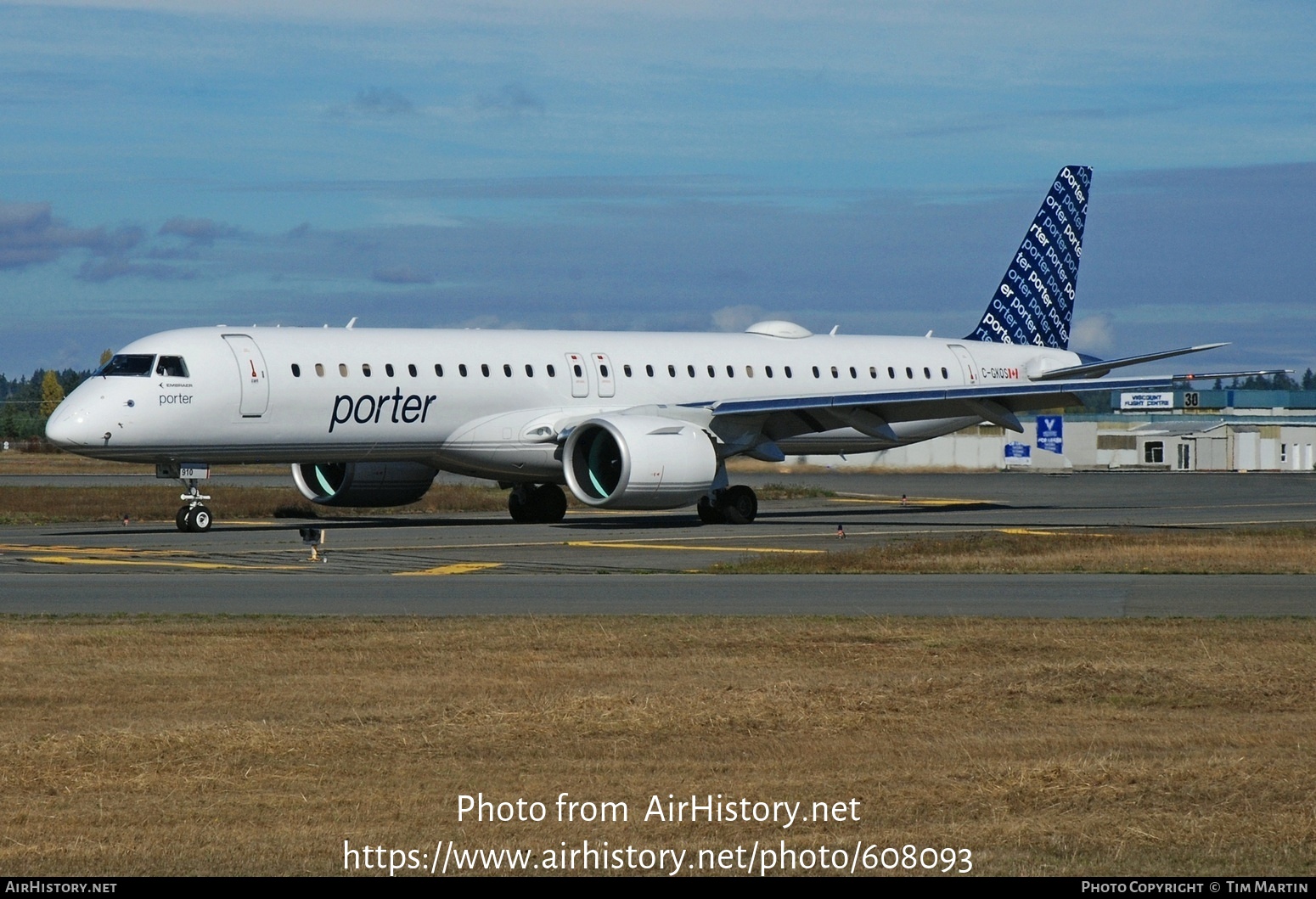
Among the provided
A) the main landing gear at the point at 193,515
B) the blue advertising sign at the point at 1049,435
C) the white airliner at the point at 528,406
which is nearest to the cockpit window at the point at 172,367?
the white airliner at the point at 528,406

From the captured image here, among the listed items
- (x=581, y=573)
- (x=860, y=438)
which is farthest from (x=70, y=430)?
(x=860, y=438)

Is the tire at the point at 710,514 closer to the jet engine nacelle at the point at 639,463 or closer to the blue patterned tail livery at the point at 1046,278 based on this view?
the jet engine nacelle at the point at 639,463

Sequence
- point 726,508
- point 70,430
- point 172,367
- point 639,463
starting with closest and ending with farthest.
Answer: point 70,430
point 172,367
point 639,463
point 726,508

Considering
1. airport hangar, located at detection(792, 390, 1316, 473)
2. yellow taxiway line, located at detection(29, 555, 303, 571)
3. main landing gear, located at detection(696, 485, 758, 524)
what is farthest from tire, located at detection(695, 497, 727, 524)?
airport hangar, located at detection(792, 390, 1316, 473)

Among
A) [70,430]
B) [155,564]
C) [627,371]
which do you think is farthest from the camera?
[627,371]

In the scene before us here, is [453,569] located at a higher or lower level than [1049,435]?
lower

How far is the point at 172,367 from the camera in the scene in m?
33.2

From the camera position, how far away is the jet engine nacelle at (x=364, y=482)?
38.0 meters

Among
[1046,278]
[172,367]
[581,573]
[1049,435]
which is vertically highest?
[1046,278]

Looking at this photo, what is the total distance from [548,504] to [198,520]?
27.5ft

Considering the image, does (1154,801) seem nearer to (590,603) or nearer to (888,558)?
(590,603)

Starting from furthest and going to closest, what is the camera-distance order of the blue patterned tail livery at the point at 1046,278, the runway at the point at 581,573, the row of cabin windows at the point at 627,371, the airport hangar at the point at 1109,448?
the airport hangar at the point at 1109,448 < the blue patterned tail livery at the point at 1046,278 < the row of cabin windows at the point at 627,371 < the runway at the point at 581,573

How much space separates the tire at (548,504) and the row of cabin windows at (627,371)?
295 centimetres

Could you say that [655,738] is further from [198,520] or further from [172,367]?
[198,520]
